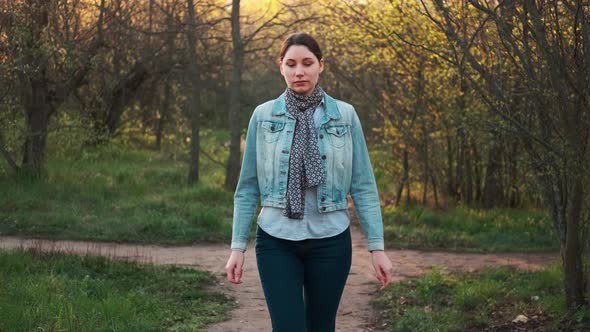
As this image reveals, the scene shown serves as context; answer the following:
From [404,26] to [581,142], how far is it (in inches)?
243

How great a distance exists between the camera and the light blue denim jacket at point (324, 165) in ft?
11.4

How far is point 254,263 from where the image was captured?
371 inches

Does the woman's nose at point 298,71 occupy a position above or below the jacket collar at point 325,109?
above

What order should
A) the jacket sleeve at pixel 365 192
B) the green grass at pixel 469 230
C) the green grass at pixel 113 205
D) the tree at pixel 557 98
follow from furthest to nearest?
the green grass at pixel 469 230 → the green grass at pixel 113 205 → the tree at pixel 557 98 → the jacket sleeve at pixel 365 192

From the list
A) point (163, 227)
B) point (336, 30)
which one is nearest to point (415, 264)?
point (163, 227)

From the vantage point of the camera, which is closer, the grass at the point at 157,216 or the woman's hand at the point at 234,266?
the woman's hand at the point at 234,266

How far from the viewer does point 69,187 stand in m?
12.6

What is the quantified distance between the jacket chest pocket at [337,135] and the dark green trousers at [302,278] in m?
0.38

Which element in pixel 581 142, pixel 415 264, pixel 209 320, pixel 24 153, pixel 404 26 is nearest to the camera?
pixel 581 142

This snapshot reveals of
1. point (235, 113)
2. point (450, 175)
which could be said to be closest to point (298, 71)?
point (450, 175)

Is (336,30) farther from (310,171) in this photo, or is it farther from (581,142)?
(310,171)

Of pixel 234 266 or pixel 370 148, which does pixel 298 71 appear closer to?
pixel 234 266

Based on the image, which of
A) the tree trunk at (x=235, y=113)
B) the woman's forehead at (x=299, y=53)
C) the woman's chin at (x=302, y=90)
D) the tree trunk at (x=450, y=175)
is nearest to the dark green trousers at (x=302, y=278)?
the woman's chin at (x=302, y=90)

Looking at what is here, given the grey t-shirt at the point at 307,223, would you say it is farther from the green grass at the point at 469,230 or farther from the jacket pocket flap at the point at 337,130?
the green grass at the point at 469,230
